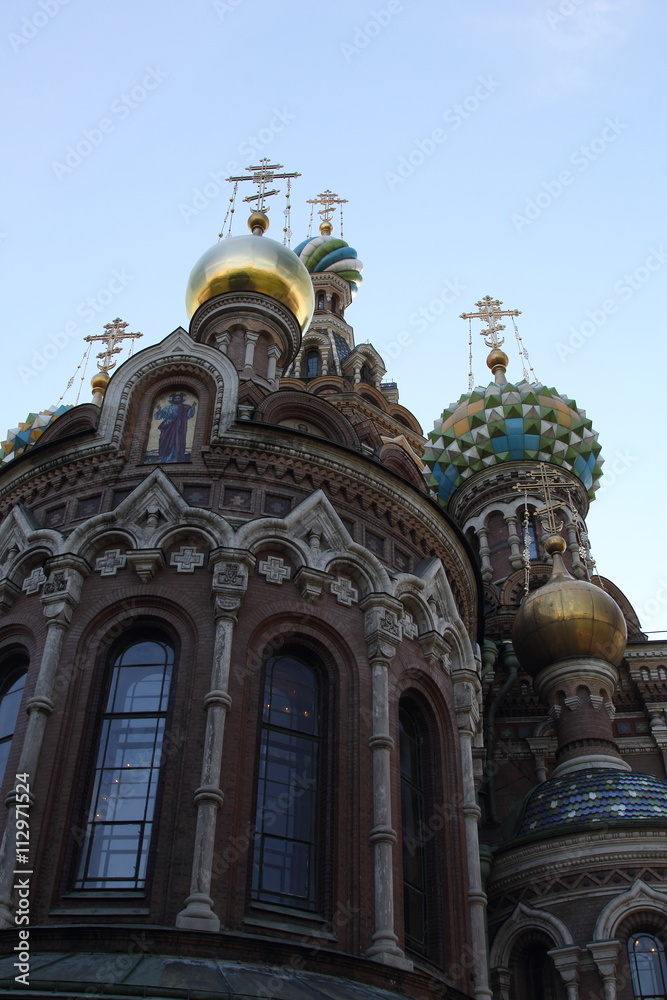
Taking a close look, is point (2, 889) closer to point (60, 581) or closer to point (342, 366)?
point (60, 581)

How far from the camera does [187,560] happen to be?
402 inches

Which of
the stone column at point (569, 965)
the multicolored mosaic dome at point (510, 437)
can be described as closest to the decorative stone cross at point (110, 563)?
the stone column at point (569, 965)

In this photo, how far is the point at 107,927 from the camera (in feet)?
25.8

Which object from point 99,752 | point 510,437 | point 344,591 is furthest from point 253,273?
point 99,752

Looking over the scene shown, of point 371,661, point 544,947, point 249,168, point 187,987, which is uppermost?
point 249,168

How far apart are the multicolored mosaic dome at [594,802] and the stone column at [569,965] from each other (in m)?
→ 1.22

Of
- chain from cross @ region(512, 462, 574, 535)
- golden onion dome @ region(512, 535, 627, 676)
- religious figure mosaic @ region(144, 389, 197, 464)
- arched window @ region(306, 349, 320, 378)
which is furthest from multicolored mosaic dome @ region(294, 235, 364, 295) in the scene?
religious figure mosaic @ region(144, 389, 197, 464)

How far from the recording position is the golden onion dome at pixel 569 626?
1494cm

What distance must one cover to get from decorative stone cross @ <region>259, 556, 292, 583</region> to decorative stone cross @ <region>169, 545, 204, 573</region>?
1.87ft

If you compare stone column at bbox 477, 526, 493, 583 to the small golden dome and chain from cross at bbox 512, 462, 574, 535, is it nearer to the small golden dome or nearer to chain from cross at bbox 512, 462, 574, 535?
chain from cross at bbox 512, 462, 574, 535

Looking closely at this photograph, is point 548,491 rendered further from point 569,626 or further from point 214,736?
point 214,736

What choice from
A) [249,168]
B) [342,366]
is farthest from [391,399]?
[249,168]

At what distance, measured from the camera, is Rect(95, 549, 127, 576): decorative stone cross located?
403 inches

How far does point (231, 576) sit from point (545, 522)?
950 cm
